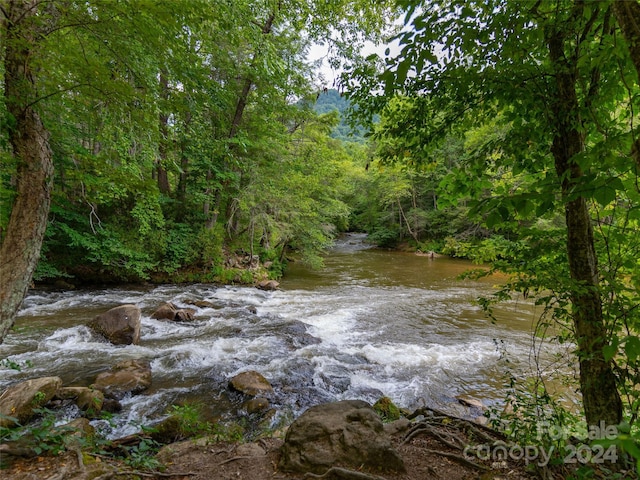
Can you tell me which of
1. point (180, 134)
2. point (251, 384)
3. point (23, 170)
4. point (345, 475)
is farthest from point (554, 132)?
point (180, 134)

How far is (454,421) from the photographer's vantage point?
3580mm

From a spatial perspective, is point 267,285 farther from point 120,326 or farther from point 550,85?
point 550,85

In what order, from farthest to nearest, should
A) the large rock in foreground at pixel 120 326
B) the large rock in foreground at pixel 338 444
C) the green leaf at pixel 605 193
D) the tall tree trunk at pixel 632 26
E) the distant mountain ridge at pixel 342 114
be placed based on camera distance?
the large rock in foreground at pixel 120 326
the distant mountain ridge at pixel 342 114
the large rock in foreground at pixel 338 444
the green leaf at pixel 605 193
the tall tree trunk at pixel 632 26

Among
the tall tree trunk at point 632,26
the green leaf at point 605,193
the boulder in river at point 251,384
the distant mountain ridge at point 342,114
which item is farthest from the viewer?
the boulder in river at point 251,384

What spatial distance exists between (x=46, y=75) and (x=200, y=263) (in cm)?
1128

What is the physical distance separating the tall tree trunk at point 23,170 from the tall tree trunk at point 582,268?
156 inches

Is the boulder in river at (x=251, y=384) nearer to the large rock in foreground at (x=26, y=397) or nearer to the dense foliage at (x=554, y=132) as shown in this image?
the large rock in foreground at (x=26, y=397)

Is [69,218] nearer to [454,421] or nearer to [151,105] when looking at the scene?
[151,105]

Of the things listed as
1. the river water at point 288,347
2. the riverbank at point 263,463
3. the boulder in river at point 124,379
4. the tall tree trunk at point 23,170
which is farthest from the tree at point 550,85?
the boulder in river at point 124,379

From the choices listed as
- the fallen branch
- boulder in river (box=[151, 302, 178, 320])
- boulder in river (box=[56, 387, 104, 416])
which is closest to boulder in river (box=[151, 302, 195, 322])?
boulder in river (box=[151, 302, 178, 320])

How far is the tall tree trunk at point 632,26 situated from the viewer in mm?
1095

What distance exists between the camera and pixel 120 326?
6.79 meters

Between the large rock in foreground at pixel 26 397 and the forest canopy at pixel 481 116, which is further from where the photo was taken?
the large rock in foreground at pixel 26 397

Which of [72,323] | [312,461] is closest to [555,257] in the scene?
[312,461]
